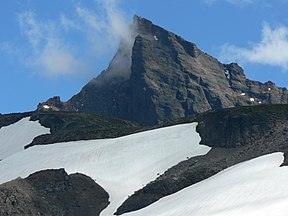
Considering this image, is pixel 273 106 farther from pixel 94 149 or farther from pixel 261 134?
pixel 94 149

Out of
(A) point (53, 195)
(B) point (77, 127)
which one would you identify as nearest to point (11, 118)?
(B) point (77, 127)

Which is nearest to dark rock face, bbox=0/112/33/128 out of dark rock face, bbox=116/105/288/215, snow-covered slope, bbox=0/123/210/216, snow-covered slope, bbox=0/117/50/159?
snow-covered slope, bbox=0/117/50/159

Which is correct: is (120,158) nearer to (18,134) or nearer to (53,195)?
(53,195)

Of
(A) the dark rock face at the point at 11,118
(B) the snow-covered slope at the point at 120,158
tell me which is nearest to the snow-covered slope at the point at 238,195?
(B) the snow-covered slope at the point at 120,158

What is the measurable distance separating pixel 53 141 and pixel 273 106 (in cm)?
3773

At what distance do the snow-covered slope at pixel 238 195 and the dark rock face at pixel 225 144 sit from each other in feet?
10.1

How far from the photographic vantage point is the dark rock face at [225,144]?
247 feet

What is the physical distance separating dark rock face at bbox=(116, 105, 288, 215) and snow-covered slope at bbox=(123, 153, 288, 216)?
309cm

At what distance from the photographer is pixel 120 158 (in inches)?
3755

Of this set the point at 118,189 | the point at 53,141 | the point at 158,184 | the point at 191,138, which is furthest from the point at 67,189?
the point at 53,141

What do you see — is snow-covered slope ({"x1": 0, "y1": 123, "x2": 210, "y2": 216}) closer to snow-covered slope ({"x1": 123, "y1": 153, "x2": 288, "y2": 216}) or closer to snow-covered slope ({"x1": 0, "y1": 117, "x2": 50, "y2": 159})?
snow-covered slope ({"x1": 123, "y1": 153, "x2": 288, "y2": 216})

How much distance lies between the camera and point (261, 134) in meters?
97.4

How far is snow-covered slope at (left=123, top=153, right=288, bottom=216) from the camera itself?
51812mm

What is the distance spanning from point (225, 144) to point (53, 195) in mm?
29167
